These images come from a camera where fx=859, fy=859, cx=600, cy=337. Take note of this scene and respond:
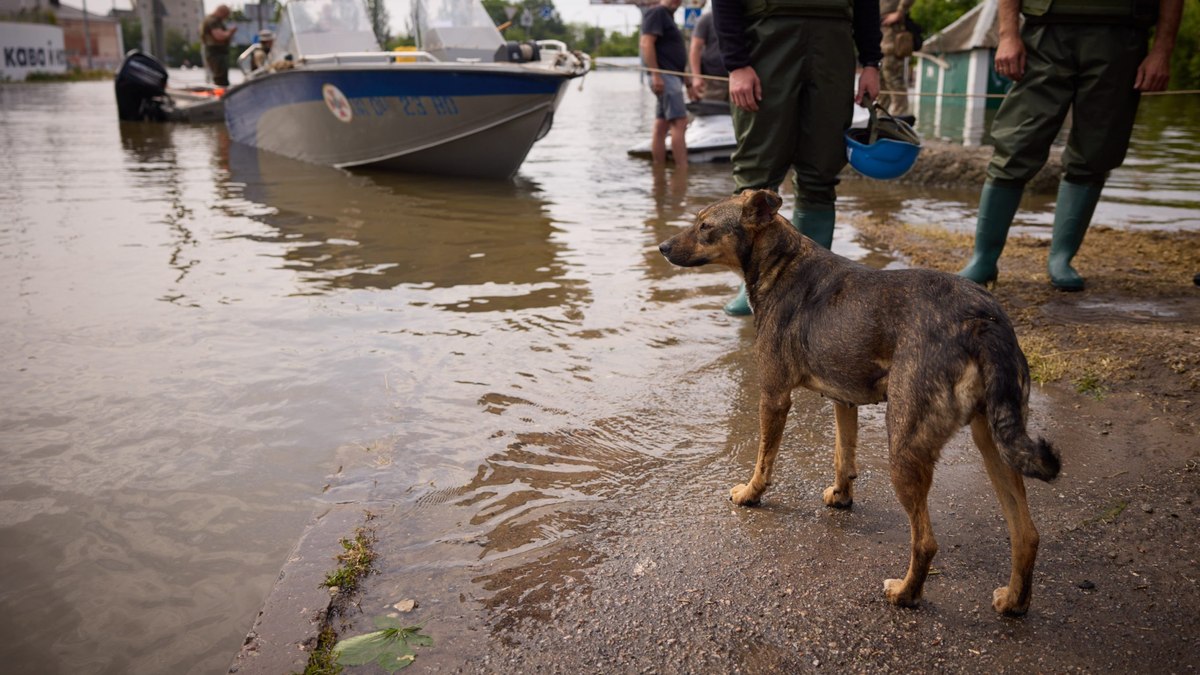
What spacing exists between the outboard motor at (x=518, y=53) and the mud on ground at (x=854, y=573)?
342 inches

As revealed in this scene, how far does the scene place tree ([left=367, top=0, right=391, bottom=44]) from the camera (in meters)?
14.5

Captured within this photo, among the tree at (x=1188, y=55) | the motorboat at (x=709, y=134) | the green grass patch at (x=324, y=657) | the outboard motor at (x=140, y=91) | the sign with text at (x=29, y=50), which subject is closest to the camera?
the green grass patch at (x=324, y=657)

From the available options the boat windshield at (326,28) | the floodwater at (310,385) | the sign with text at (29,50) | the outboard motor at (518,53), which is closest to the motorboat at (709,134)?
the outboard motor at (518,53)

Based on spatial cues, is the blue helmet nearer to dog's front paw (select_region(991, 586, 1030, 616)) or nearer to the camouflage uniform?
dog's front paw (select_region(991, 586, 1030, 616))

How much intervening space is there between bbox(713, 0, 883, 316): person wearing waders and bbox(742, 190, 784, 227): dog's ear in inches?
65.9

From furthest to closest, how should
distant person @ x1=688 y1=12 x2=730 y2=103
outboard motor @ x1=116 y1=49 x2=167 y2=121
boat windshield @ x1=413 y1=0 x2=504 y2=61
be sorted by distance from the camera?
outboard motor @ x1=116 y1=49 x2=167 y2=121 < boat windshield @ x1=413 y1=0 x2=504 y2=61 < distant person @ x1=688 y1=12 x2=730 y2=103

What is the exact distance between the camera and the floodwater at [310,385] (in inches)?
123

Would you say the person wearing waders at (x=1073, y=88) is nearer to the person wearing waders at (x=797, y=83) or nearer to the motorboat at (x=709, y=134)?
the person wearing waders at (x=797, y=83)

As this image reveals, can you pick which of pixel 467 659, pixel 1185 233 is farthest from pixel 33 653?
pixel 1185 233

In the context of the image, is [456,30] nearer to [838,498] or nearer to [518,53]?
[518,53]

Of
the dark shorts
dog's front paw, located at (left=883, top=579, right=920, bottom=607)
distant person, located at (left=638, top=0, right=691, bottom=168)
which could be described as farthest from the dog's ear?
the dark shorts

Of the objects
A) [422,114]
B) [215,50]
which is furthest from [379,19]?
[215,50]

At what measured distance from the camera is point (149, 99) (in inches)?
897

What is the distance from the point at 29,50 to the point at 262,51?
55203 mm
